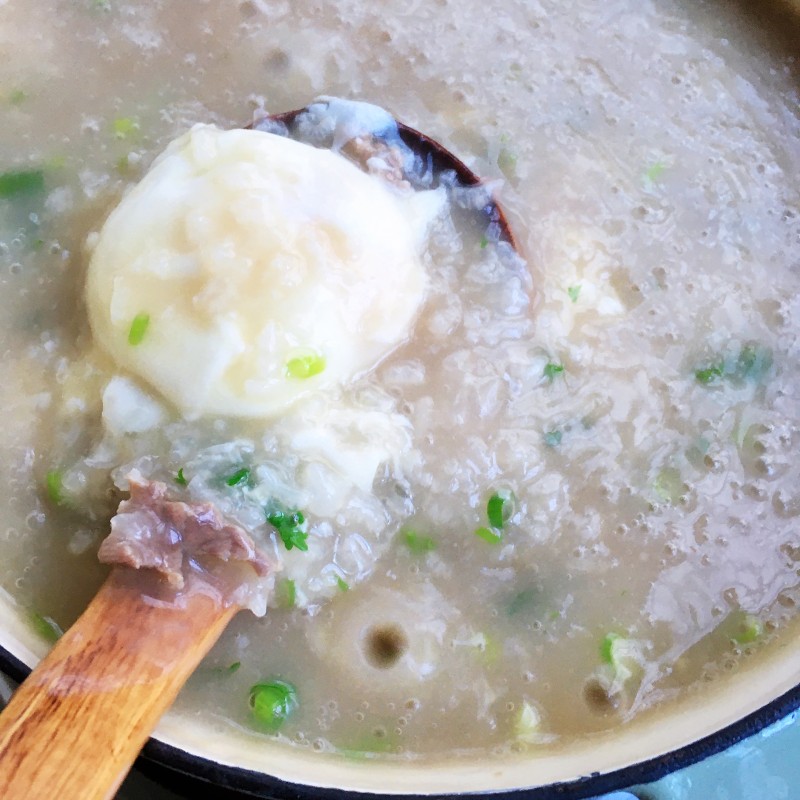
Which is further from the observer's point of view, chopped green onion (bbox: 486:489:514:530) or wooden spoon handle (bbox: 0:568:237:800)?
chopped green onion (bbox: 486:489:514:530)

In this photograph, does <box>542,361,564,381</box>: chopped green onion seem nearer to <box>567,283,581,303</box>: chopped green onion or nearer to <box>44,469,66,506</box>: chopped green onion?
<box>567,283,581,303</box>: chopped green onion

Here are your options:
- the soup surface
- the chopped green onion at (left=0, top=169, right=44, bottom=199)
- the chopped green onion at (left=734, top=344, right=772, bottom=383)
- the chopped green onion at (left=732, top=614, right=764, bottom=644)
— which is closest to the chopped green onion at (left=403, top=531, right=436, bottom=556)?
Answer: the soup surface

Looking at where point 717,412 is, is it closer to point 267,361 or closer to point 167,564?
point 267,361

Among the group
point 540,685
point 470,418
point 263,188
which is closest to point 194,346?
point 263,188

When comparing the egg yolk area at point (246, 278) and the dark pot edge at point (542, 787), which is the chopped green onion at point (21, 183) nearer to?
the egg yolk area at point (246, 278)

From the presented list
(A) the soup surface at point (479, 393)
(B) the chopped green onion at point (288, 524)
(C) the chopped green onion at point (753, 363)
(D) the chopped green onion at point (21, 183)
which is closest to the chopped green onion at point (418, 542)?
→ (A) the soup surface at point (479, 393)

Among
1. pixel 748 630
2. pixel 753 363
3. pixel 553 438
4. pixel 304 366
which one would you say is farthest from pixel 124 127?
pixel 748 630
